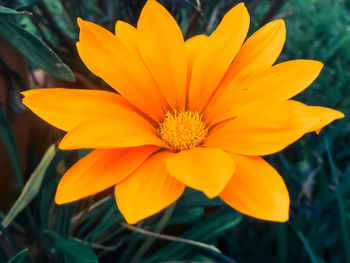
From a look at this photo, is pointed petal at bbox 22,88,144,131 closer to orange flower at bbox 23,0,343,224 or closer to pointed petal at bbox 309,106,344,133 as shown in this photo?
orange flower at bbox 23,0,343,224

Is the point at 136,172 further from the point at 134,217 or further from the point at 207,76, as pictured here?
the point at 207,76

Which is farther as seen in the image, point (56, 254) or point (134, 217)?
point (56, 254)

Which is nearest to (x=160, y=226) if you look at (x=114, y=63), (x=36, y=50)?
(x=114, y=63)

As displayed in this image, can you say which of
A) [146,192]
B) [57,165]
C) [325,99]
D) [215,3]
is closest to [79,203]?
[57,165]

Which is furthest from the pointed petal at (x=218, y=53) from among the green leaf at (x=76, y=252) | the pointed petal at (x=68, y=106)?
the green leaf at (x=76, y=252)

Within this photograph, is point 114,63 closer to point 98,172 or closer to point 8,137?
point 98,172

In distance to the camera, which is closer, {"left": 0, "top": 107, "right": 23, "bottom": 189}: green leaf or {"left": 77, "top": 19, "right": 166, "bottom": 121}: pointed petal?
{"left": 77, "top": 19, "right": 166, "bottom": 121}: pointed petal

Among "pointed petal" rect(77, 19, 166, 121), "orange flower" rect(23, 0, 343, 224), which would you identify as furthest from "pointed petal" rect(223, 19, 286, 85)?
"pointed petal" rect(77, 19, 166, 121)
